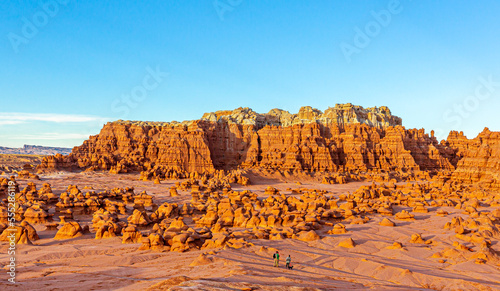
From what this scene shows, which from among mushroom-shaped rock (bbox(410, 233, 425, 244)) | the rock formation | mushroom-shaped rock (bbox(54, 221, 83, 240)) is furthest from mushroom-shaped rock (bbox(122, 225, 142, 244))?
the rock formation

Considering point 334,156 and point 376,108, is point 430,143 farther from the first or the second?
point 334,156

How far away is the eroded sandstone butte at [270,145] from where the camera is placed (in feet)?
198

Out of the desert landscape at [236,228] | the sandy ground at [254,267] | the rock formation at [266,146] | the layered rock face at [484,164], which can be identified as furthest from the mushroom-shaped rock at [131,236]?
the layered rock face at [484,164]

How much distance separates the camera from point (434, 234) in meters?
18.6

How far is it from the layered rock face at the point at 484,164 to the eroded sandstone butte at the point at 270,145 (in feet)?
51.4

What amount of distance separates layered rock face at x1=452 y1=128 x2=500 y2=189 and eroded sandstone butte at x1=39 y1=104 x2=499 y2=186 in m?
15.7

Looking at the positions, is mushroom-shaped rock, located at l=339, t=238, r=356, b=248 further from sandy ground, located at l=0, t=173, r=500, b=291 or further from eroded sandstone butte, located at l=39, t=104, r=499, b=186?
eroded sandstone butte, located at l=39, t=104, r=499, b=186

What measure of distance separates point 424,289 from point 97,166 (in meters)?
53.2

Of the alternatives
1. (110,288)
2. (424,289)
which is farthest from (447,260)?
(110,288)

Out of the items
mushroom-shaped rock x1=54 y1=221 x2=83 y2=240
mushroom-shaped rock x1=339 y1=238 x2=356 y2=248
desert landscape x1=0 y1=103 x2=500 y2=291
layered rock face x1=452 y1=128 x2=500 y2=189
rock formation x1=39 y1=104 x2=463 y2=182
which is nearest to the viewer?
desert landscape x1=0 y1=103 x2=500 y2=291

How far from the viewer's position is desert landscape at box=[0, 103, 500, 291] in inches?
408

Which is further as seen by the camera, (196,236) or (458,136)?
(458,136)

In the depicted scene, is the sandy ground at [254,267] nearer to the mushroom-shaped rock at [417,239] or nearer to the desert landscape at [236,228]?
the desert landscape at [236,228]

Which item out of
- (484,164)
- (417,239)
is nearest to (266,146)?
(484,164)
